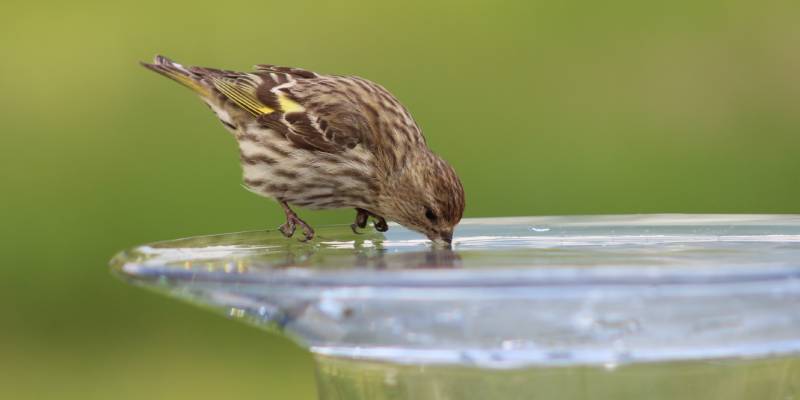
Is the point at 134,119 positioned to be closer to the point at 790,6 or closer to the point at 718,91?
the point at 718,91

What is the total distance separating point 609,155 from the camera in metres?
8.16

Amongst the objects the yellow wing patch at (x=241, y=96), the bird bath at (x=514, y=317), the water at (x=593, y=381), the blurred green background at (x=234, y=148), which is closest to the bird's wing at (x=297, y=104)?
the yellow wing patch at (x=241, y=96)

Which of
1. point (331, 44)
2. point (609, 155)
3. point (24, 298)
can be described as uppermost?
point (331, 44)

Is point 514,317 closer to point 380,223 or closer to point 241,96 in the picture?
point 380,223

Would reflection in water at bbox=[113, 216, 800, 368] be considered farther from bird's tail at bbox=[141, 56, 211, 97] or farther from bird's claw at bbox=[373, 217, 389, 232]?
bird's tail at bbox=[141, 56, 211, 97]

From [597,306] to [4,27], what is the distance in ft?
27.8

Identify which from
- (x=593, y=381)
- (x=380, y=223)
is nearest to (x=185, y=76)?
(x=380, y=223)

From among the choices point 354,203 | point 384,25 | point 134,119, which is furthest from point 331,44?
point 354,203

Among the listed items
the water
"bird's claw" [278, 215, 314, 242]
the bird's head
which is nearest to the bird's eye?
the bird's head

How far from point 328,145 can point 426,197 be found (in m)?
0.48

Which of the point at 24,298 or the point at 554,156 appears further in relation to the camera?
the point at 554,156

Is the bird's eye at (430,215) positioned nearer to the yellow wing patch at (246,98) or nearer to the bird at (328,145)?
the bird at (328,145)

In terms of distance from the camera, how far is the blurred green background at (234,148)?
7.43m

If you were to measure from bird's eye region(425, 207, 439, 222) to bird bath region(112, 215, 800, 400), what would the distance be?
4.29 ft
